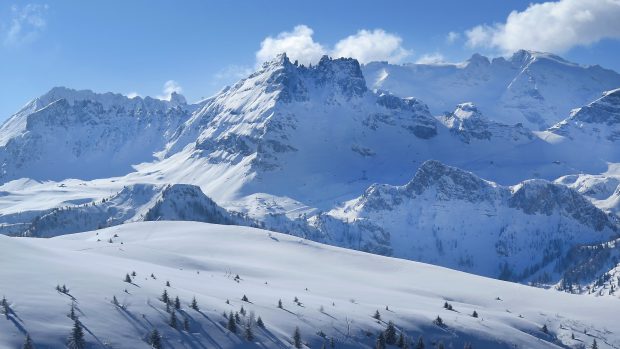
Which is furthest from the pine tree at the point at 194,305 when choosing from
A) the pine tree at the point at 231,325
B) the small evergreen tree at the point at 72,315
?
the small evergreen tree at the point at 72,315

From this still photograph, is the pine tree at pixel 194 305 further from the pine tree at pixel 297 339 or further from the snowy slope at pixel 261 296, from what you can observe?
the pine tree at pixel 297 339

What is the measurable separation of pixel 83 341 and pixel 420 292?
56.4m

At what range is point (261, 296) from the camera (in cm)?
7556

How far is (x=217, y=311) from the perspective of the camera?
209 ft

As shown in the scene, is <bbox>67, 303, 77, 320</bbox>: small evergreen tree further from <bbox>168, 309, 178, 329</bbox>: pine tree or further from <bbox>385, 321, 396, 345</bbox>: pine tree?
<bbox>385, 321, 396, 345</bbox>: pine tree

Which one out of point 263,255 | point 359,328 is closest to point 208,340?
point 359,328

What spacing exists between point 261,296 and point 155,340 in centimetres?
2194

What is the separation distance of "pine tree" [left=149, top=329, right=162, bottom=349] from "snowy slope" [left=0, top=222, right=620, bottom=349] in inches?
25.4

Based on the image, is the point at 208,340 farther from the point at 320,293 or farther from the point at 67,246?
the point at 67,246

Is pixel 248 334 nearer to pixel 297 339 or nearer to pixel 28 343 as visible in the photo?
pixel 297 339

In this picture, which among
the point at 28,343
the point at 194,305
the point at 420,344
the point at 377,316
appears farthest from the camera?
the point at 377,316

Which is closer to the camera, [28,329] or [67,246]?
[28,329]

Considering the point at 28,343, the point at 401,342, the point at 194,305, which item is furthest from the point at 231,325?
the point at 28,343

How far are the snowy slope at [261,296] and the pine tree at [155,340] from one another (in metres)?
0.64
